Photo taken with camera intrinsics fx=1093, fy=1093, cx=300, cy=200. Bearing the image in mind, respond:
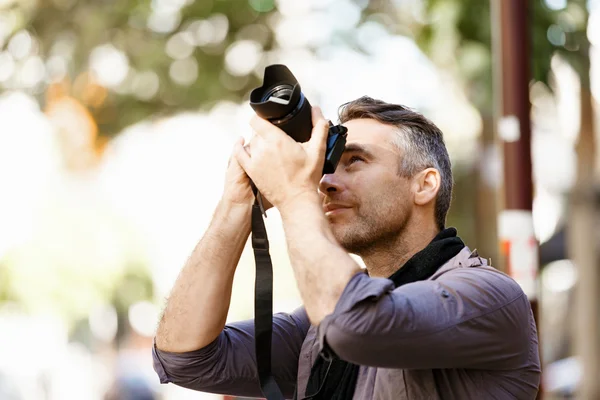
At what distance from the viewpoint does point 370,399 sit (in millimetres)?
2588

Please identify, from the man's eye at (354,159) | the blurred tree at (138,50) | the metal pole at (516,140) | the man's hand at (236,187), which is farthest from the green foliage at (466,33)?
the man's hand at (236,187)

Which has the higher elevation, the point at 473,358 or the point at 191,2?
the point at 191,2

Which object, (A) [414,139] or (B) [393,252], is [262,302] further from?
(A) [414,139]

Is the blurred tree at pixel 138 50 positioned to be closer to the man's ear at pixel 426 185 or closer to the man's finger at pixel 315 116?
the man's ear at pixel 426 185

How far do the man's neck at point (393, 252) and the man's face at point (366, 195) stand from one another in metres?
0.02

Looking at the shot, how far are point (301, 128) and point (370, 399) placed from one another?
0.66 metres

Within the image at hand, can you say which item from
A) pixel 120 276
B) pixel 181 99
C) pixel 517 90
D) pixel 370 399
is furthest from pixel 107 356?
pixel 370 399

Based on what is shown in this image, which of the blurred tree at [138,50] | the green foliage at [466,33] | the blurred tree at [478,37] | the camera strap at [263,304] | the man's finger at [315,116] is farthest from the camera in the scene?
the blurred tree at [138,50]

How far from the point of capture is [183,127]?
35.3 feet

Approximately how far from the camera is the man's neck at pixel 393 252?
2869mm

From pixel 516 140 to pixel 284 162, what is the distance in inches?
135

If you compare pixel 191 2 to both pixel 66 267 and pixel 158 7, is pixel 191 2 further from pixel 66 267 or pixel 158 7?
pixel 66 267

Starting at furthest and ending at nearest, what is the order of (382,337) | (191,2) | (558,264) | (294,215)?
(558,264) < (191,2) < (294,215) < (382,337)

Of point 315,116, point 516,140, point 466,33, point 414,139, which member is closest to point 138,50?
point 466,33
